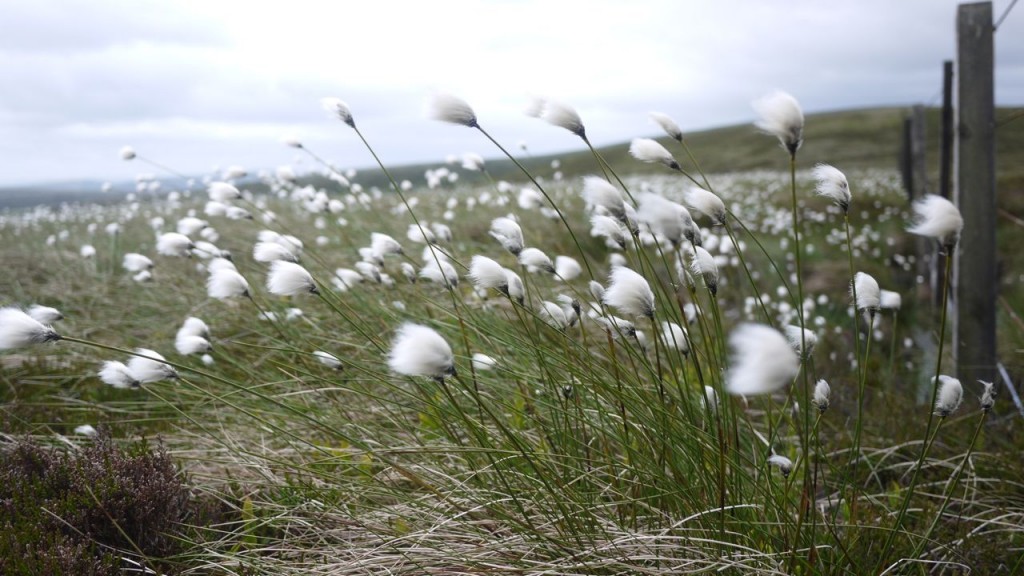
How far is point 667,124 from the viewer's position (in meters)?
2.35

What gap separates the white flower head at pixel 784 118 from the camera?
5.20ft

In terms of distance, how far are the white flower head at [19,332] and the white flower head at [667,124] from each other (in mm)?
1953

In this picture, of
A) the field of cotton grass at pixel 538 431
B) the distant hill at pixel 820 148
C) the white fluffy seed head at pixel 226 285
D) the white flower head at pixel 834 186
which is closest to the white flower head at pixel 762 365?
the field of cotton grass at pixel 538 431

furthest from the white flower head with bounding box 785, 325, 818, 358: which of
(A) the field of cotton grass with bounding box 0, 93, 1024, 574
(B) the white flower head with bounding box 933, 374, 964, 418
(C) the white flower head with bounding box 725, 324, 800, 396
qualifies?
(C) the white flower head with bounding box 725, 324, 800, 396

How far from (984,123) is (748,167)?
5342 cm

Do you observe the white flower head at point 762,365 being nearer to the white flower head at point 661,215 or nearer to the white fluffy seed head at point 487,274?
the white flower head at point 661,215

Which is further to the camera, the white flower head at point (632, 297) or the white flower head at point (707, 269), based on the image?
the white flower head at point (707, 269)

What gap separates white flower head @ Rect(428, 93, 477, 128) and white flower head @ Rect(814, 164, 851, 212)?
0.98 metres

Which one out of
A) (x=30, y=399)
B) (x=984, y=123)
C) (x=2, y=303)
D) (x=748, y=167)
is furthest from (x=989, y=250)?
(x=748, y=167)

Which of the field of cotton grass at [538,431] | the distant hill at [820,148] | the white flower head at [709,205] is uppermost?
the white flower head at [709,205]

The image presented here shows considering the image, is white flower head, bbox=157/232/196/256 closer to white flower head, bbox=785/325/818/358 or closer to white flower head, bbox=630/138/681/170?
white flower head, bbox=630/138/681/170

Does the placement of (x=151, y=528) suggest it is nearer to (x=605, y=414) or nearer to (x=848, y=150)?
(x=605, y=414)

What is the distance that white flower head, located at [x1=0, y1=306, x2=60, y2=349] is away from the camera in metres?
1.97

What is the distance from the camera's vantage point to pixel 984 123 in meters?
4.41
